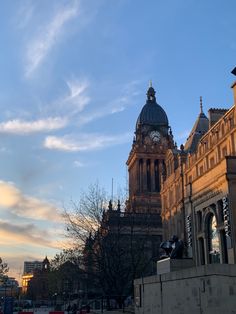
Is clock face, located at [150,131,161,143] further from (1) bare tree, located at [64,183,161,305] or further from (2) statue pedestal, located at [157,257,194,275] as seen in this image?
(2) statue pedestal, located at [157,257,194,275]

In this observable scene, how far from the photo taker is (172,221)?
226ft

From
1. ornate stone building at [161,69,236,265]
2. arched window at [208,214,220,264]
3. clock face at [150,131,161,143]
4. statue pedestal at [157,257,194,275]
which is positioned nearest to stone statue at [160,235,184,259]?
statue pedestal at [157,257,194,275]

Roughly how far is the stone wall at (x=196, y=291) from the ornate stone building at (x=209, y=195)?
1671 centimetres

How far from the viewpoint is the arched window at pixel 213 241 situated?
158 feet

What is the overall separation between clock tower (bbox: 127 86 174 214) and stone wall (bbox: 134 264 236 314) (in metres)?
82.9

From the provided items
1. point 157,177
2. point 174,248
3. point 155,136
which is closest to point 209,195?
point 174,248

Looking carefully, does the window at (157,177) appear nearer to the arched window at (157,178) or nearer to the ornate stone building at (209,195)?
the arched window at (157,178)

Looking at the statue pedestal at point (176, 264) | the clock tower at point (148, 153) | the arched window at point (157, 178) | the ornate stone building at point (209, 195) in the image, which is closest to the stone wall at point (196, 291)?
the statue pedestal at point (176, 264)

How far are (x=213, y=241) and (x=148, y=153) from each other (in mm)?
74119

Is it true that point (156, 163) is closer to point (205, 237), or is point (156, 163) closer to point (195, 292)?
point (205, 237)

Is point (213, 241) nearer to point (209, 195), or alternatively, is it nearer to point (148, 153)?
point (209, 195)

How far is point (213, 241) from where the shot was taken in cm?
4941

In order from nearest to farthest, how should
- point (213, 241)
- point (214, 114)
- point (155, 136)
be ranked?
point (213, 241), point (214, 114), point (155, 136)

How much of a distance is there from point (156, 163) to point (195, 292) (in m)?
100
